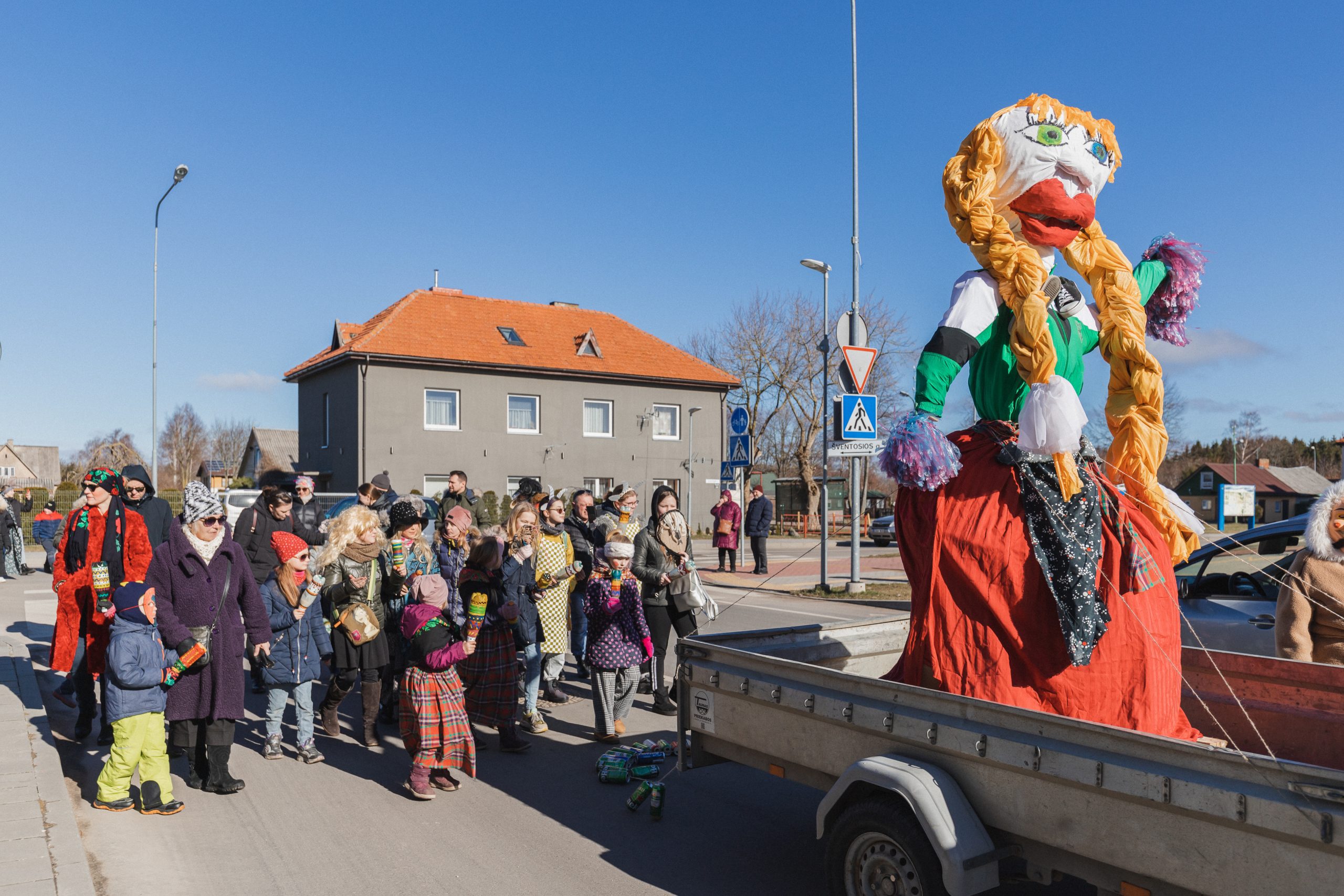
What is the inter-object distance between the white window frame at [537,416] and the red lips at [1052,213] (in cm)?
2872

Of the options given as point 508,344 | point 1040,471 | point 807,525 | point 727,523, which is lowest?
point 807,525

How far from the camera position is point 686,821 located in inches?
202

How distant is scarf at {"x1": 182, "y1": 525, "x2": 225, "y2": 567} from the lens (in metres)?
5.48

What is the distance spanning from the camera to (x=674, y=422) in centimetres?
3538

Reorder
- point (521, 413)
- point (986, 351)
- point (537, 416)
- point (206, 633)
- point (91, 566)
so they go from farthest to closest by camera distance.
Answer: point (537, 416)
point (521, 413)
point (91, 566)
point (206, 633)
point (986, 351)

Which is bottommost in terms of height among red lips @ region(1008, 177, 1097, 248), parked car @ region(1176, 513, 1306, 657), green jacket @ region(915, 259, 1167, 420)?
parked car @ region(1176, 513, 1306, 657)

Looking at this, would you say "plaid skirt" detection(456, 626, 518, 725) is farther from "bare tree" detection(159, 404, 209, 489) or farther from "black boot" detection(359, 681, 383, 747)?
"bare tree" detection(159, 404, 209, 489)

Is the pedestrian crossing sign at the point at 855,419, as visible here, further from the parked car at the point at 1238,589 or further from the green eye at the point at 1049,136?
the green eye at the point at 1049,136

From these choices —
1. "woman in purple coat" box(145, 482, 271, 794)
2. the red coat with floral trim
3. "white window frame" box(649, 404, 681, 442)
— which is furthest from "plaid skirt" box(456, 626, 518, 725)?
"white window frame" box(649, 404, 681, 442)

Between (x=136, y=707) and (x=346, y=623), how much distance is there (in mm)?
1504

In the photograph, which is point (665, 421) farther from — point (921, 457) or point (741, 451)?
point (921, 457)

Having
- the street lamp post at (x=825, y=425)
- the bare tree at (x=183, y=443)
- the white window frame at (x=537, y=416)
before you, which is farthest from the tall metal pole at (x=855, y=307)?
the bare tree at (x=183, y=443)

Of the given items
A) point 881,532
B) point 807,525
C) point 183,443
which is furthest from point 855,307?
point 183,443

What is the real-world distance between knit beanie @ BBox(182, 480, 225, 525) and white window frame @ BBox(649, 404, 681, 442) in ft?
95.3
